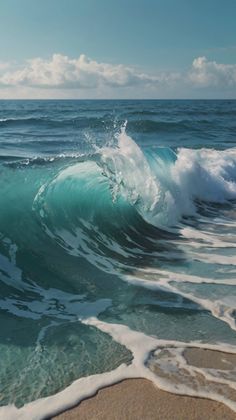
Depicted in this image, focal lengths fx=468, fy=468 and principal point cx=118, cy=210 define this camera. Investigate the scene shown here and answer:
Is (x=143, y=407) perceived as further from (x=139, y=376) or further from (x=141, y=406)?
(x=139, y=376)

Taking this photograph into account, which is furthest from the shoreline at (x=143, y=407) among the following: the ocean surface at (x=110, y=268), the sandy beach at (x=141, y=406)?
the ocean surface at (x=110, y=268)

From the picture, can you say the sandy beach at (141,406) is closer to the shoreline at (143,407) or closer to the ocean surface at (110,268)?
the shoreline at (143,407)

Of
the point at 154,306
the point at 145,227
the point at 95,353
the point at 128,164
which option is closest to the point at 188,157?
the point at 128,164

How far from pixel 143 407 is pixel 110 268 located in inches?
112

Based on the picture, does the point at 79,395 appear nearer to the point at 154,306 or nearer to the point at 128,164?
the point at 154,306

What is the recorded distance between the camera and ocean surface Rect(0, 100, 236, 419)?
3.43 meters

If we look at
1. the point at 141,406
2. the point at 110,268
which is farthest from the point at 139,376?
the point at 110,268

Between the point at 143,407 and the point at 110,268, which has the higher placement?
the point at 143,407

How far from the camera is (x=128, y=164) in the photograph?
916 centimetres

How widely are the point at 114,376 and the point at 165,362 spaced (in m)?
0.42

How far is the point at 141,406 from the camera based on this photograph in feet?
9.45

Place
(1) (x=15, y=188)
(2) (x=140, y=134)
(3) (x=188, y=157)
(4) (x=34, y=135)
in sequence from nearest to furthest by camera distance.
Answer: (1) (x=15, y=188), (3) (x=188, y=157), (4) (x=34, y=135), (2) (x=140, y=134)

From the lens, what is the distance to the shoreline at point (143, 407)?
2787mm

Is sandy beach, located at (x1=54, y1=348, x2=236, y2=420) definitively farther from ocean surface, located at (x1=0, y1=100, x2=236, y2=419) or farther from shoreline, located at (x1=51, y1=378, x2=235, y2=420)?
ocean surface, located at (x1=0, y1=100, x2=236, y2=419)
